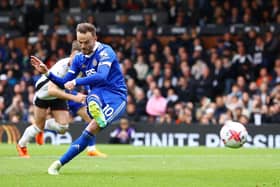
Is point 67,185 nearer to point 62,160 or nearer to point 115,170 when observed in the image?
point 62,160

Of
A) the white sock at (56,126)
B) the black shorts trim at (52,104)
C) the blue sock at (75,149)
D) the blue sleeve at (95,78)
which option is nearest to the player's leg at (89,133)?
the blue sock at (75,149)

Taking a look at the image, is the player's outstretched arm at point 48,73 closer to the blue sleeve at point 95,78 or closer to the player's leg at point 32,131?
the blue sleeve at point 95,78

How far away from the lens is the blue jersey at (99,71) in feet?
40.1

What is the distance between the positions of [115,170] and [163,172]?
827 mm

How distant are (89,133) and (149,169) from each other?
1678 millimetres

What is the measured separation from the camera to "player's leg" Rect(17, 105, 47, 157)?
52.2 feet

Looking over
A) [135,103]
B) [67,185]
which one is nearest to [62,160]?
[67,185]

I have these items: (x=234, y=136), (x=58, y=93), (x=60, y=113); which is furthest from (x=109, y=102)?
(x=60, y=113)

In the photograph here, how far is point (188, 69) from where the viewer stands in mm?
25922

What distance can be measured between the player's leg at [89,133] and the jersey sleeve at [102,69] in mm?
422

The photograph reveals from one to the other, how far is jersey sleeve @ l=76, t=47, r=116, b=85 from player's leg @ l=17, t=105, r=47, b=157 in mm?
4048

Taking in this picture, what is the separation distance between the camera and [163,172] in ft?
42.6

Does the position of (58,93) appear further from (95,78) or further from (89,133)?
(95,78)

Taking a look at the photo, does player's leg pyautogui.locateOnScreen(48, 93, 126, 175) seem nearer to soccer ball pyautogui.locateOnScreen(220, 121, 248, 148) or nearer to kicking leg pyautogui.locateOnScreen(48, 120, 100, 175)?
kicking leg pyautogui.locateOnScreen(48, 120, 100, 175)
